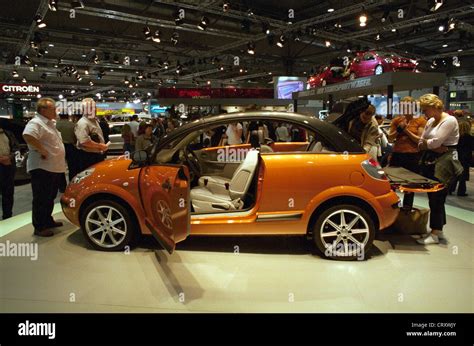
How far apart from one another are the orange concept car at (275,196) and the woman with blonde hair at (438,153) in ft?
1.33

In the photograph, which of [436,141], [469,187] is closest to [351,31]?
[469,187]

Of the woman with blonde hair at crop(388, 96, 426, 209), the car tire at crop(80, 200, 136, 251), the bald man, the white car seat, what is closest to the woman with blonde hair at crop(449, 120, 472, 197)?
the woman with blonde hair at crop(388, 96, 426, 209)

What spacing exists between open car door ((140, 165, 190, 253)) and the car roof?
428 millimetres

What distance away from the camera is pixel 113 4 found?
30.9 ft

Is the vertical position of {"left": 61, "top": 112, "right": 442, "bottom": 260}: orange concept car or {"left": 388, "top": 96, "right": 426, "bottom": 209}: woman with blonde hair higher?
{"left": 388, "top": 96, "right": 426, "bottom": 209}: woman with blonde hair

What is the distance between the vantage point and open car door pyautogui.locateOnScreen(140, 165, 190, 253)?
260cm

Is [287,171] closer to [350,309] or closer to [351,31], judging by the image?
[350,309]

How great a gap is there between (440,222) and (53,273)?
11.6 ft

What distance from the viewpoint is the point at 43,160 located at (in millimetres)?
3713

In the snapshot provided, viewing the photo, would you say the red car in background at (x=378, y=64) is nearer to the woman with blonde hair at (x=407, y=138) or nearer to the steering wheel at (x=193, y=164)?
the woman with blonde hair at (x=407, y=138)

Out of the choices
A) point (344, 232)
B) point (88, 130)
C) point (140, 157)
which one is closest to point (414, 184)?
point (344, 232)

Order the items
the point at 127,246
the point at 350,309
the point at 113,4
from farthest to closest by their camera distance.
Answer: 1. the point at 113,4
2. the point at 127,246
3. the point at 350,309

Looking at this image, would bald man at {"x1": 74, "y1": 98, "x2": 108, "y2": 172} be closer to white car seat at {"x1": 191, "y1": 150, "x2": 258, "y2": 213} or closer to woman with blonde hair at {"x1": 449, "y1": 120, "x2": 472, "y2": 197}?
white car seat at {"x1": 191, "y1": 150, "x2": 258, "y2": 213}
